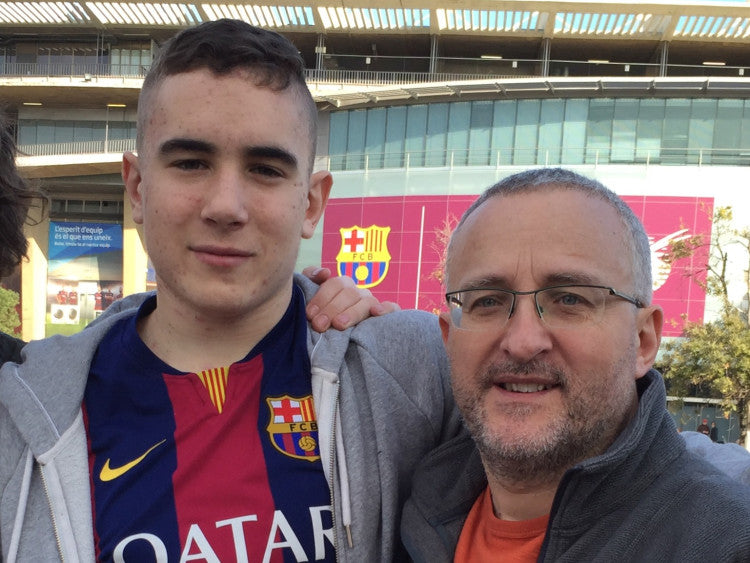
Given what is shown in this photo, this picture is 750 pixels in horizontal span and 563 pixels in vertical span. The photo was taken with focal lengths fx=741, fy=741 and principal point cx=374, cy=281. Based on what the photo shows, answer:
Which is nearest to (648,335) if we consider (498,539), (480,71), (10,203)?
(498,539)

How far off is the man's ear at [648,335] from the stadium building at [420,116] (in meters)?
27.6

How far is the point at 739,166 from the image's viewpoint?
1172 inches

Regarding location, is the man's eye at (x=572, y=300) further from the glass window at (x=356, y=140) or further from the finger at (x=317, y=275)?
the glass window at (x=356, y=140)

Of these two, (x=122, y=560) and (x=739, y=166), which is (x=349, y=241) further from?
(x=122, y=560)

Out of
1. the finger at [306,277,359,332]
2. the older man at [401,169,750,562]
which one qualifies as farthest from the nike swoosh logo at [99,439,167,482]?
the older man at [401,169,750,562]

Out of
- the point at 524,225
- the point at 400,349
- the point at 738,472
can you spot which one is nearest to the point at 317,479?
the point at 400,349

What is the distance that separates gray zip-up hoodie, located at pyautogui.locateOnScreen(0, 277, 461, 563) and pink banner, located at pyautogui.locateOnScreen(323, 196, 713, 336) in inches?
1064

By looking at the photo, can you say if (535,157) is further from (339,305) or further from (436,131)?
(339,305)

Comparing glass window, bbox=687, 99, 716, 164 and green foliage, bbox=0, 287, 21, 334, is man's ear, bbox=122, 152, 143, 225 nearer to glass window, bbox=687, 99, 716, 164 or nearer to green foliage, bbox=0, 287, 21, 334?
glass window, bbox=687, 99, 716, 164

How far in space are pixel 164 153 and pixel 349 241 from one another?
1191 inches

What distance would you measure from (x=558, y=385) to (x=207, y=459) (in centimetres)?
105

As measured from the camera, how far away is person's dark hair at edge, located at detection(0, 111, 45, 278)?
276 cm

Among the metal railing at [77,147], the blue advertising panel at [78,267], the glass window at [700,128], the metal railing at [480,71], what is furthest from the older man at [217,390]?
the blue advertising panel at [78,267]

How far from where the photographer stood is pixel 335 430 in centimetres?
231
